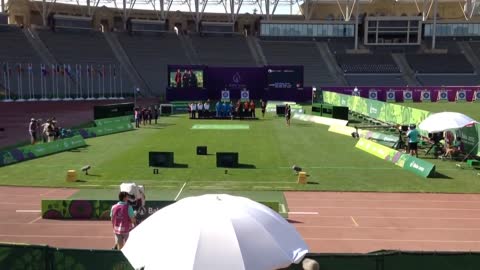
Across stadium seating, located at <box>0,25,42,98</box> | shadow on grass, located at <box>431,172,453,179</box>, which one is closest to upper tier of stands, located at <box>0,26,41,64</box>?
stadium seating, located at <box>0,25,42,98</box>

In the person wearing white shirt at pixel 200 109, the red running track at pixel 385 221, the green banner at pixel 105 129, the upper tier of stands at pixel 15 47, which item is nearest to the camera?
the red running track at pixel 385 221

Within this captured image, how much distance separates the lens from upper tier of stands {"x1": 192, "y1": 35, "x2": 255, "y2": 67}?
79.6 m

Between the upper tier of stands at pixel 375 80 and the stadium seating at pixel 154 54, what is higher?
the stadium seating at pixel 154 54

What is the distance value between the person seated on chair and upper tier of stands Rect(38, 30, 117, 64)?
55493 millimetres

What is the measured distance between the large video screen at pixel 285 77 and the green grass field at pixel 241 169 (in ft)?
77.3

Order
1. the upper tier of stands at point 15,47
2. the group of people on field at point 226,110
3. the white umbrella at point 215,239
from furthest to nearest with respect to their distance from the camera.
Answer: the upper tier of stands at point 15,47
the group of people on field at point 226,110
the white umbrella at point 215,239

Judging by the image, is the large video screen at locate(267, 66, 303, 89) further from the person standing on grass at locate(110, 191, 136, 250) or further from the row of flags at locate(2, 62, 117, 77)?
the person standing on grass at locate(110, 191, 136, 250)

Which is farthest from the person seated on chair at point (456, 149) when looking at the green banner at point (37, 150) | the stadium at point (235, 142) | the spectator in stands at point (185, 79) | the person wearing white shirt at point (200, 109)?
the spectator in stands at point (185, 79)

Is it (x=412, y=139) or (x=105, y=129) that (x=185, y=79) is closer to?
(x=105, y=129)

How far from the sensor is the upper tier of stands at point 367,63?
265ft

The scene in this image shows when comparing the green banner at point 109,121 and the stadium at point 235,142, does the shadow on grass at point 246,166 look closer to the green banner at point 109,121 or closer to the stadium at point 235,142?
the stadium at point 235,142

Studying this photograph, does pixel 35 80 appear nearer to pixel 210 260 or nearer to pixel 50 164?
pixel 50 164

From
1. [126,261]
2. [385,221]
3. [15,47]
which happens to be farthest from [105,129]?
[15,47]

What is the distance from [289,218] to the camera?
15.5m
